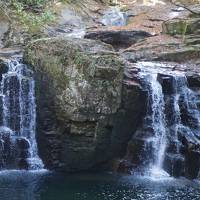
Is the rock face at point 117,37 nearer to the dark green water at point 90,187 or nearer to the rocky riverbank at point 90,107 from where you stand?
the rocky riverbank at point 90,107

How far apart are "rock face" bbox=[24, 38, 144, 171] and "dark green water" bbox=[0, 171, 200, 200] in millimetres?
969

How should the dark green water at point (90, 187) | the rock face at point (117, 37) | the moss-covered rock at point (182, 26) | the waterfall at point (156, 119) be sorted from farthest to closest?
1. the rock face at point (117, 37)
2. the moss-covered rock at point (182, 26)
3. the waterfall at point (156, 119)
4. the dark green water at point (90, 187)

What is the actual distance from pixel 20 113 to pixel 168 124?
603 centimetres

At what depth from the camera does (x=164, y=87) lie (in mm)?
21625

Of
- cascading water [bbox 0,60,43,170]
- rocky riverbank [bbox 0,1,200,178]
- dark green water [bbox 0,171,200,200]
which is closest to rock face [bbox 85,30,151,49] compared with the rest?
rocky riverbank [bbox 0,1,200,178]

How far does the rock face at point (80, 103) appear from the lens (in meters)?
19.3

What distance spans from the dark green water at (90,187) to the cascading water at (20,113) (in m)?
1.25

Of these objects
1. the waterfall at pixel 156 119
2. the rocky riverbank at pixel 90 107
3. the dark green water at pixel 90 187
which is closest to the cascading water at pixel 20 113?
the rocky riverbank at pixel 90 107

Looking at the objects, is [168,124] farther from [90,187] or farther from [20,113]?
[20,113]

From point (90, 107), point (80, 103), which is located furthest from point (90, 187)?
point (80, 103)

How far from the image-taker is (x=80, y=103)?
63.1 ft

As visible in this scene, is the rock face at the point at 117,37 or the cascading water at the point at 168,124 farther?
the rock face at the point at 117,37

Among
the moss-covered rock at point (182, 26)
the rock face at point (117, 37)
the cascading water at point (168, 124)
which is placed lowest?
the cascading water at point (168, 124)

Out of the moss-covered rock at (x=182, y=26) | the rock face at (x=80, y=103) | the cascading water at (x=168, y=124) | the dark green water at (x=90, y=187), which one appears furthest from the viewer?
the moss-covered rock at (x=182, y=26)
